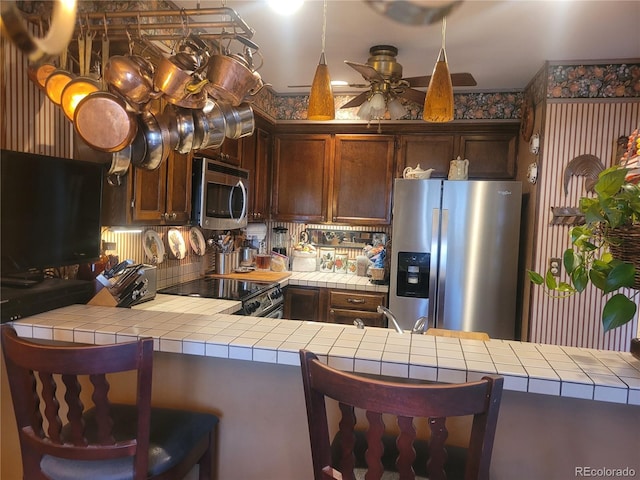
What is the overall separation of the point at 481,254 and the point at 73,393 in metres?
2.78

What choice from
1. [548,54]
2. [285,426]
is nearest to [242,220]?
[285,426]

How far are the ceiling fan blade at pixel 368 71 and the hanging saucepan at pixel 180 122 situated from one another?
0.83 m

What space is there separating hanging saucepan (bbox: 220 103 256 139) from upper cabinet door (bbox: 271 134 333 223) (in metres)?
1.96

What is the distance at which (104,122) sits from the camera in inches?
61.8

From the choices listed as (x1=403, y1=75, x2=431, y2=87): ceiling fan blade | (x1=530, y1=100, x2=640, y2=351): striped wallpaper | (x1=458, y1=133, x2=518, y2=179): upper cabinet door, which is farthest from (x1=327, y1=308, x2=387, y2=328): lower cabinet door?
(x1=403, y1=75, x2=431, y2=87): ceiling fan blade

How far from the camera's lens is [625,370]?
119cm

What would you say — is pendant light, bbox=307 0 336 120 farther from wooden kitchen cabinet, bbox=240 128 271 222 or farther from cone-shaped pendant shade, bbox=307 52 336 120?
wooden kitchen cabinet, bbox=240 128 271 222

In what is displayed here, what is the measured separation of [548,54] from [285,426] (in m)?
2.73

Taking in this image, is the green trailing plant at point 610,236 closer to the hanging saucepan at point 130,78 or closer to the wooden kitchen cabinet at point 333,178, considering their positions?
the hanging saucepan at point 130,78

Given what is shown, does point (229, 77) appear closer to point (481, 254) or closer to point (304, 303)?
point (481, 254)

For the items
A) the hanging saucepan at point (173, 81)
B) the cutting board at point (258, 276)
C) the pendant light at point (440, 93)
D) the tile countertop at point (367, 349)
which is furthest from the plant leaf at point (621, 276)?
the cutting board at point (258, 276)

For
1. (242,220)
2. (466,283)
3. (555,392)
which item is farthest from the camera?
(242,220)

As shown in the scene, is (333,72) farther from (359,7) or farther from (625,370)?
(625,370)

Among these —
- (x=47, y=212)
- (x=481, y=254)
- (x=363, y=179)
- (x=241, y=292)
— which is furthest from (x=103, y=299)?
(x=363, y=179)
